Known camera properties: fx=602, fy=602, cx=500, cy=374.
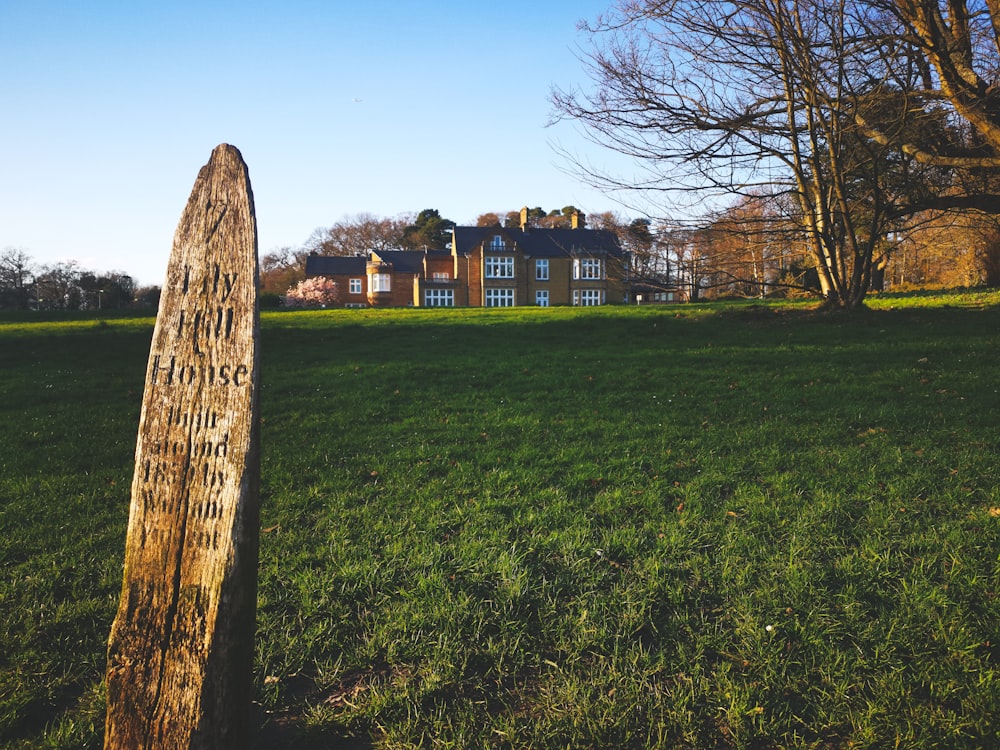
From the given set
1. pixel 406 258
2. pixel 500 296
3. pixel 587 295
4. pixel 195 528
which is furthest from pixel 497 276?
pixel 195 528

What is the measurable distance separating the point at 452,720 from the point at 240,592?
143 cm

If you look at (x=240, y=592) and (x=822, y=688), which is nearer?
(x=240, y=592)

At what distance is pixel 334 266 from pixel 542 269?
979 inches

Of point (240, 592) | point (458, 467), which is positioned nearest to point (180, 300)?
point (240, 592)

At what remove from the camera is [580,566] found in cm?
452

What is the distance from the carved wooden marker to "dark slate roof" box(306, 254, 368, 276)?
70.1 metres

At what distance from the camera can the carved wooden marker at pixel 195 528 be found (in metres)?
2.33

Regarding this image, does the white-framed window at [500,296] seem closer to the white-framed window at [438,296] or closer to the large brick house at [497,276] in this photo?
the large brick house at [497,276]

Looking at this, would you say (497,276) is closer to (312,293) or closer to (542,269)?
(542,269)

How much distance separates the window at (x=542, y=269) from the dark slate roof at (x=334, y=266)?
2105 cm

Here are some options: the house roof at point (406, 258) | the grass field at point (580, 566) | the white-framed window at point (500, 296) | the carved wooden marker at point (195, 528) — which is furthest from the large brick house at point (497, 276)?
the carved wooden marker at point (195, 528)

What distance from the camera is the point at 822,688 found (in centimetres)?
328

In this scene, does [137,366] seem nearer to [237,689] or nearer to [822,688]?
[237,689]

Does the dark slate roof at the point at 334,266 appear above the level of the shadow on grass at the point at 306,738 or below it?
above
